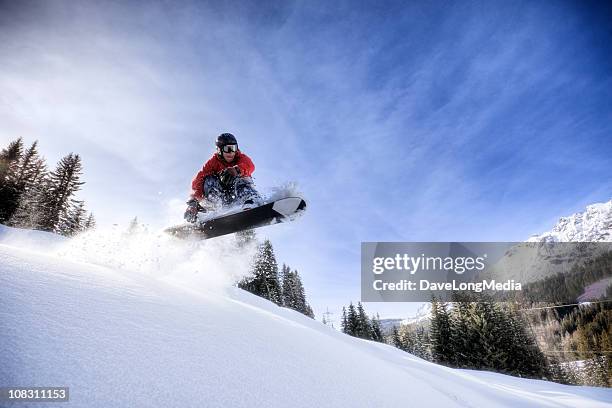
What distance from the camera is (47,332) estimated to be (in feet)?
5.83

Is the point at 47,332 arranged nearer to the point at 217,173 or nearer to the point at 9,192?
the point at 217,173

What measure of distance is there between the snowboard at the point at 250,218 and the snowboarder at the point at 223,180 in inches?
13.5

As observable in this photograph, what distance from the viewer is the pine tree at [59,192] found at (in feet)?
104

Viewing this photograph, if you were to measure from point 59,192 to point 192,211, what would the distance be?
35149mm

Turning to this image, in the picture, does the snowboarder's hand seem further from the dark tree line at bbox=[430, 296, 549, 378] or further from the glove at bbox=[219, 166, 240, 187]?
the dark tree line at bbox=[430, 296, 549, 378]

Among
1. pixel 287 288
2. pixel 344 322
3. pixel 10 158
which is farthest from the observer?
pixel 344 322

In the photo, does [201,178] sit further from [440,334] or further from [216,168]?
[440,334]

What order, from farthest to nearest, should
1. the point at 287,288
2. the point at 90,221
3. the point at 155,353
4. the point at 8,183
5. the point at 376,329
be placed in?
the point at 376,329
the point at 287,288
the point at 90,221
the point at 8,183
the point at 155,353

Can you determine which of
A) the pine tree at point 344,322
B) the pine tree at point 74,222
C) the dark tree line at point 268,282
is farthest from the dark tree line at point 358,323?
the pine tree at point 74,222

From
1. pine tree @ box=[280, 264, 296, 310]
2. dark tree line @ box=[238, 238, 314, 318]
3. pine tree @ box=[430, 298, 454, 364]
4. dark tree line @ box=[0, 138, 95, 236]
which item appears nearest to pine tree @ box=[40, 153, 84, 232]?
dark tree line @ box=[0, 138, 95, 236]

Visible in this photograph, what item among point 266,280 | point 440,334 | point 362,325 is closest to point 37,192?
point 266,280

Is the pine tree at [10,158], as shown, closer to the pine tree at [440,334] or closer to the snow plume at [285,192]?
the snow plume at [285,192]

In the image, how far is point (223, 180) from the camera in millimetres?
8070

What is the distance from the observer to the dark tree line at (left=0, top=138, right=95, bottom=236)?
100 feet
